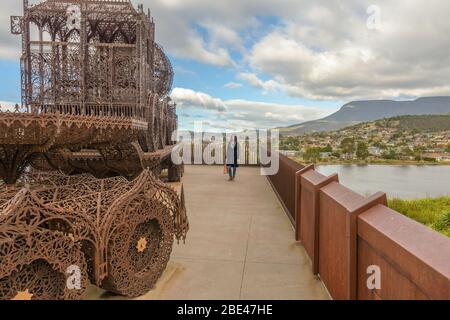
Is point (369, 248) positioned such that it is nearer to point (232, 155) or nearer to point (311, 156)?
point (232, 155)

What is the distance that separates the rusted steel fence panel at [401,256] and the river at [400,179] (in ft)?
32.9

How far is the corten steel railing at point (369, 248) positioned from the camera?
6.32 ft

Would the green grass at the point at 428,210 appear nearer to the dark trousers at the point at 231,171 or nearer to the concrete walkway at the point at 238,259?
the concrete walkway at the point at 238,259

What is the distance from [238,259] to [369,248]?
3015mm

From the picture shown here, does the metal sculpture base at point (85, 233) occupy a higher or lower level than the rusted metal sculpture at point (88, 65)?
lower

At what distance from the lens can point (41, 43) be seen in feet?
42.9

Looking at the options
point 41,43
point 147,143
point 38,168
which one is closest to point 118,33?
point 41,43

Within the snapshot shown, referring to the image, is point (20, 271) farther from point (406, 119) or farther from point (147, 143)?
point (406, 119)

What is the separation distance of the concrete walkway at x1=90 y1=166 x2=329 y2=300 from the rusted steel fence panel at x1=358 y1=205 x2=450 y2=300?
168cm

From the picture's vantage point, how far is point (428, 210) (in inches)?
504

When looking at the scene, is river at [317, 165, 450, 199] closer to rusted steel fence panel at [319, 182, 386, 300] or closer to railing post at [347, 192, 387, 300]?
rusted steel fence panel at [319, 182, 386, 300]

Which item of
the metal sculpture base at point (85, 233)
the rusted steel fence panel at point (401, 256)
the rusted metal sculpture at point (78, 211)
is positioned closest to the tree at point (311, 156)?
the rusted metal sculpture at point (78, 211)

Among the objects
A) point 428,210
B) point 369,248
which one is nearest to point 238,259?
point 369,248
